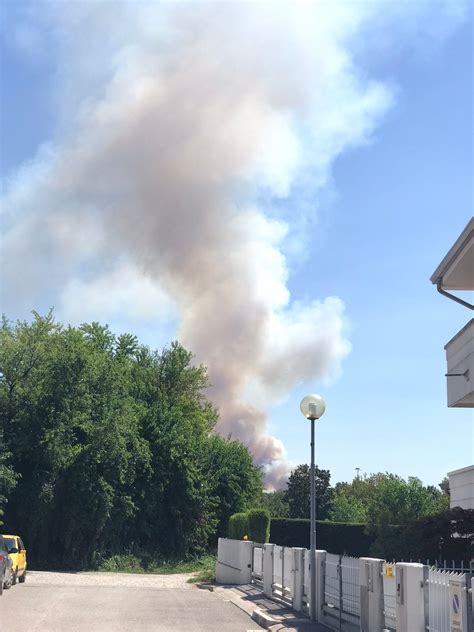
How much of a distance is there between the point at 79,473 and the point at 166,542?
8.02m

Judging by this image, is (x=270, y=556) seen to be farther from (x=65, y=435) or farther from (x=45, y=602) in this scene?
(x=65, y=435)

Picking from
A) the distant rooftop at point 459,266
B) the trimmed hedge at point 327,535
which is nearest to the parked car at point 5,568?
the distant rooftop at point 459,266

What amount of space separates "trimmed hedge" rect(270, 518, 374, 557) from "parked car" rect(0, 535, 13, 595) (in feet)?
86.7

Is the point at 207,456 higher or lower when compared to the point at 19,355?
lower

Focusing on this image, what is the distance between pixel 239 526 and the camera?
33.2m

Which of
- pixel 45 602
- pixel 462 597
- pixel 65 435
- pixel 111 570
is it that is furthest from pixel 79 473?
pixel 462 597

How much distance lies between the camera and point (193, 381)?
6228 cm

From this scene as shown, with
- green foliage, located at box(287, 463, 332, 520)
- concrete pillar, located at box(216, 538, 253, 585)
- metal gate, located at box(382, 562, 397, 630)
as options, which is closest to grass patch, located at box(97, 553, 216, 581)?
concrete pillar, located at box(216, 538, 253, 585)

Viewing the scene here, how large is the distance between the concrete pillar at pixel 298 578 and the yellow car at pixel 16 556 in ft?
33.5

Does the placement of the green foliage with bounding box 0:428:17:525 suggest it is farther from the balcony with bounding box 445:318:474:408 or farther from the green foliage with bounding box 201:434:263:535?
the balcony with bounding box 445:318:474:408

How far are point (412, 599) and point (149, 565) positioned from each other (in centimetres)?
3140

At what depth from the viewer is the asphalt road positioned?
15.2 metres

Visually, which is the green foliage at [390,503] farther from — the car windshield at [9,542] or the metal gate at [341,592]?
the car windshield at [9,542]

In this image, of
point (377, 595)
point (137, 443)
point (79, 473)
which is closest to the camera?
point (377, 595)
